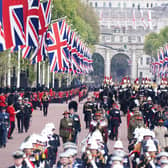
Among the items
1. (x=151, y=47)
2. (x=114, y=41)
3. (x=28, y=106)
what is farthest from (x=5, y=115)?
(x=114, y=41)

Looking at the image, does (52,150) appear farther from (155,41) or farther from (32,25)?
(155,41)

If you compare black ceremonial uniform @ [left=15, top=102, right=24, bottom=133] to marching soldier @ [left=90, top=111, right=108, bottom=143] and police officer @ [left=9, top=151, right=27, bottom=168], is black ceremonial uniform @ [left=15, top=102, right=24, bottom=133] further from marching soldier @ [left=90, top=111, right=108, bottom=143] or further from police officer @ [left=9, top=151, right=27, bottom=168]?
police officer @ [left=9, top=151, right=27, bottom=168]

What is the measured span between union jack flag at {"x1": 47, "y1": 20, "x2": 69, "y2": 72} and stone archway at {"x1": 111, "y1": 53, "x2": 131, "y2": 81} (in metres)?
123

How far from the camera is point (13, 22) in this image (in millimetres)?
29422

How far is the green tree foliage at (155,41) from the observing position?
14395cm

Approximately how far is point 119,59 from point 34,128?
142701 millimetres

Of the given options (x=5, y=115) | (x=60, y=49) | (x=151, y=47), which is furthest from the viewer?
(x=151, y=47)

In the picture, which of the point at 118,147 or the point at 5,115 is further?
the point at 5,115

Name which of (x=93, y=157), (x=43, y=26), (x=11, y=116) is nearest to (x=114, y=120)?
(x=11, y=116)

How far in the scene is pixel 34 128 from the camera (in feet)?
117

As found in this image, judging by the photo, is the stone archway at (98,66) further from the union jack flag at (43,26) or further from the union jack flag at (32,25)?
the union jack flag at (32,25)

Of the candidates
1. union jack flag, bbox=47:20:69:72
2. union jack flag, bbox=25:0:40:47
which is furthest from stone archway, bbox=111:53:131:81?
union jack flag, bbox=25:0:40:47

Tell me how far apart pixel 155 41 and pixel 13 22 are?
415 feet

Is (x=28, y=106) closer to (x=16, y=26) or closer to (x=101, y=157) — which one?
(x=16, y=26)
